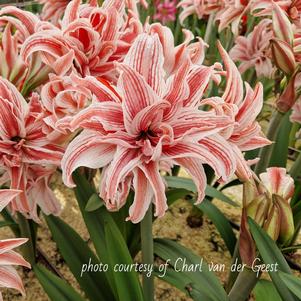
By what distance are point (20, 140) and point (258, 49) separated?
3.22 ft

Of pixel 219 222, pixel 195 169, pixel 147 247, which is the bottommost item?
pixel 219 222

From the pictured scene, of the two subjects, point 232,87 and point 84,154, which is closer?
point 84,154

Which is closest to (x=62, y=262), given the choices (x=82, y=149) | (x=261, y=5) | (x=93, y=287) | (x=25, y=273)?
(x=25, y=273)

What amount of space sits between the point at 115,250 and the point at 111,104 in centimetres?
34

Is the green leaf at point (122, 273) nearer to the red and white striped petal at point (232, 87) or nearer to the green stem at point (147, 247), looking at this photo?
the green stem at point (147, 247)

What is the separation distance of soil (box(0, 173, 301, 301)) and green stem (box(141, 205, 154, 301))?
1.32ft

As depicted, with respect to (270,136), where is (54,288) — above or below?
below

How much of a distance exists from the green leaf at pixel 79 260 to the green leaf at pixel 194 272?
16cm

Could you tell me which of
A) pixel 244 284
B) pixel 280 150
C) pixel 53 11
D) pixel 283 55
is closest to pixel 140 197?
pixel 244 284

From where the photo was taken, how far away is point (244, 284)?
2.56 feet

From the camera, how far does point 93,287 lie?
0.92m

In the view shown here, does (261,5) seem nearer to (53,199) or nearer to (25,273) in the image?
(53,199)

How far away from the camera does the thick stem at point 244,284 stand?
2.49 feet

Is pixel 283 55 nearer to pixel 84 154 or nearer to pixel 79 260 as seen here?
pixel 84 154
